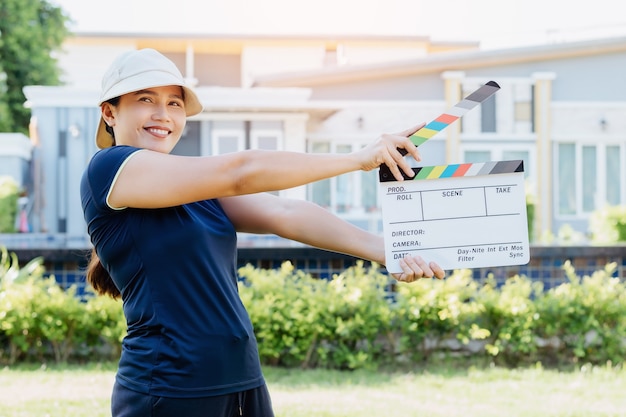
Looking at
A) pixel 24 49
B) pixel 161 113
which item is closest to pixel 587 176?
pixel 24 49

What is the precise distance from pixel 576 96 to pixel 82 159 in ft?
42.9

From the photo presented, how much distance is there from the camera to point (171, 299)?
2244mm

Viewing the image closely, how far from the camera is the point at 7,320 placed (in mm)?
7152

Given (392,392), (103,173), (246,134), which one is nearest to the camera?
(103,173)

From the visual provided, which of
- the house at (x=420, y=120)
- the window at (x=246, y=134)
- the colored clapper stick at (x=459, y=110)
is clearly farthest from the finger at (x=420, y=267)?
the window at (x=246, y=134)

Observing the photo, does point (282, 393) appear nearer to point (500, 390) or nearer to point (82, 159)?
point (500, 390)

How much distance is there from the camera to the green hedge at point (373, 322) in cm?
714

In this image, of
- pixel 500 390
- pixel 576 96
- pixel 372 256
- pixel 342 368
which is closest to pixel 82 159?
pixel 576 96

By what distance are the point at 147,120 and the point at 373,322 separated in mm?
4974

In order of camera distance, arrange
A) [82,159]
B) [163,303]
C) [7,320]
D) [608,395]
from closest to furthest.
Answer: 1. [163,303]
2. [608,395]
3. [7,320]
4. [82,159]

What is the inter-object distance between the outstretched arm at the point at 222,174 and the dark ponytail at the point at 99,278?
51 centimetres

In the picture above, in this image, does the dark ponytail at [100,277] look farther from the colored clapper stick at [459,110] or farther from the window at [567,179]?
the window at [567,179]

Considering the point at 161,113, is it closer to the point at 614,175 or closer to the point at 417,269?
the point at 417,269

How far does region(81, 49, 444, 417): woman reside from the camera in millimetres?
2189
